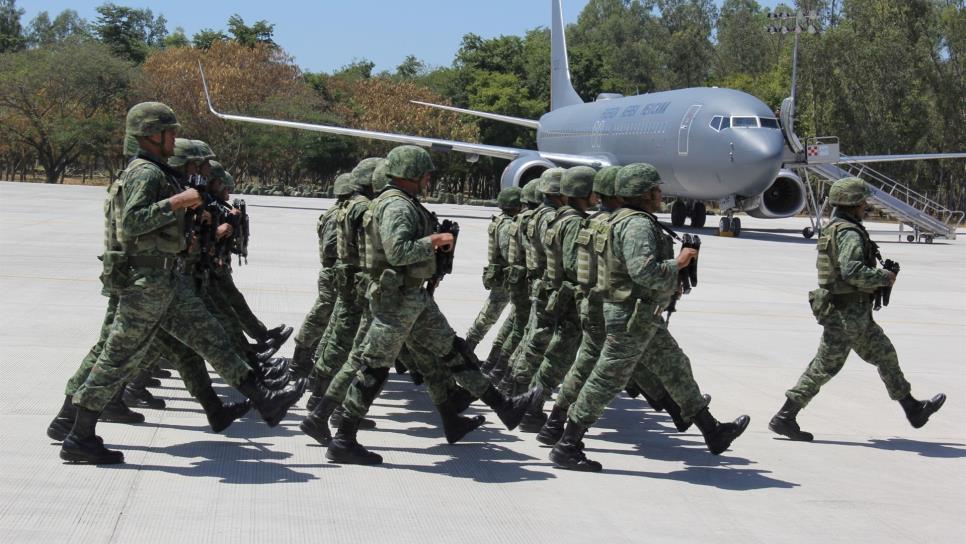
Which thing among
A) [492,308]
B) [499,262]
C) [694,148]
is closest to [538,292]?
[499,262]

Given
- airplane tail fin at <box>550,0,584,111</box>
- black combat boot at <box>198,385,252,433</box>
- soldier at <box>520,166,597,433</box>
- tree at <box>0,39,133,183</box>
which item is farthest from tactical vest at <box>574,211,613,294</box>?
tree at <box>0,39,133,183</box>

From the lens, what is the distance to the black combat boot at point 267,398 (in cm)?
682

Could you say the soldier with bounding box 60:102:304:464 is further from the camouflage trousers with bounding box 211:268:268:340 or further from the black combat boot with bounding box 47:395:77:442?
the camouflage trousers with bounding box 211:268:268:340

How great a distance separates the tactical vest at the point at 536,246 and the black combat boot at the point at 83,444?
11.6 feet

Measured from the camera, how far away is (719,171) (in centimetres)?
2934

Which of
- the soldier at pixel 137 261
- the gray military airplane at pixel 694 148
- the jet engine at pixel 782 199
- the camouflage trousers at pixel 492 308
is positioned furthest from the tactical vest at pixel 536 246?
the jet engine at pixel 782 199

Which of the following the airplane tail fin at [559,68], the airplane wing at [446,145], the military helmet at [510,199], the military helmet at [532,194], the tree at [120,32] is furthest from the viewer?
the tree at [120,32]

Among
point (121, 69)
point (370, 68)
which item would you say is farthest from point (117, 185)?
point (370, 68)

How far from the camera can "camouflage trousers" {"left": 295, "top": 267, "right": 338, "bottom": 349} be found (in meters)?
8.98

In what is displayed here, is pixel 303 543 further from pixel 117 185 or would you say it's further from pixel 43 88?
pixel 43 88

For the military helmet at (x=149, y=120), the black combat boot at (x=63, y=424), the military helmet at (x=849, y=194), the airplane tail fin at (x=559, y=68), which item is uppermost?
the airplane tail fin at (x=559, y=68)

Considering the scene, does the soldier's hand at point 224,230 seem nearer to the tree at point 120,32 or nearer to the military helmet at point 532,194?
the military helmet at point 532,194

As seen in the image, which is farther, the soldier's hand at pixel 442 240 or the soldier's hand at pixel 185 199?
the soldier's hand at pixel 442 240

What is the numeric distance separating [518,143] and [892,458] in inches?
2643
